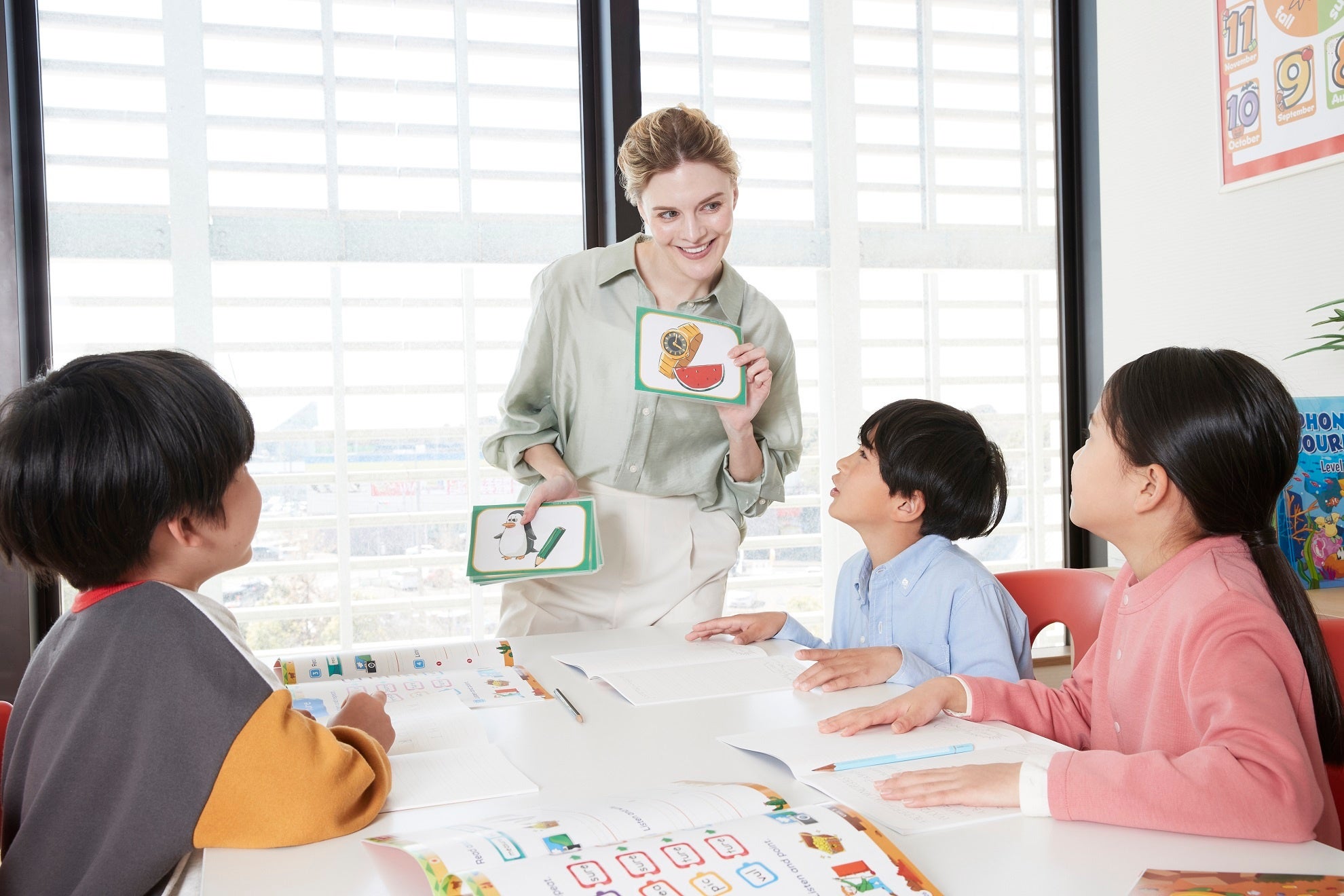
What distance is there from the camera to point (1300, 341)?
2.16 metres

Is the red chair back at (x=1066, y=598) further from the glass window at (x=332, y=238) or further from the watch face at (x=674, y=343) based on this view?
the glass window at (x=332, y=238)

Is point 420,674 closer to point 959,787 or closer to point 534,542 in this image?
point 534,542

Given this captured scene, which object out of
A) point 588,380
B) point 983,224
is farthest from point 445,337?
point 983,224

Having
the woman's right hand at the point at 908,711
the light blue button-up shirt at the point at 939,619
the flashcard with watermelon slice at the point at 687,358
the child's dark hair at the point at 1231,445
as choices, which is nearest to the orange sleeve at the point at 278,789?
the woman's right hand at the point at 908,711

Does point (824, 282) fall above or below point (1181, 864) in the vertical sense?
above

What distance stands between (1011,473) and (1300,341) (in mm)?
1031

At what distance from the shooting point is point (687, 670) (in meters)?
1.38

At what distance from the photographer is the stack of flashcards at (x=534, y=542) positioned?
5.40ft

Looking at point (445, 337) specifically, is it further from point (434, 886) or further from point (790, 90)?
point (434, 886)

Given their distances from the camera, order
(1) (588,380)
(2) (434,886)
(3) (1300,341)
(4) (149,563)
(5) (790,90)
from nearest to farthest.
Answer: (2) (434,886) < (4) (149,563) < (1) (588,380) < (3) (1300,341) < (5) (790,90)

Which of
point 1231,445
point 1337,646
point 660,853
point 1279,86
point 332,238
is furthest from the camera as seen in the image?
point 332,238

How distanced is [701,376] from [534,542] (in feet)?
1.34

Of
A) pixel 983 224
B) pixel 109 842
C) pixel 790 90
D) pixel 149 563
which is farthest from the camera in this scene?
pixel 983 224

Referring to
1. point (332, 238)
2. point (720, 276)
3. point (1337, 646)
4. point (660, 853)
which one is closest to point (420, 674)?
point (660, 853)
